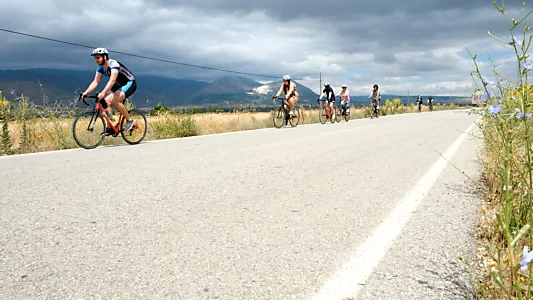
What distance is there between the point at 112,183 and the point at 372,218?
2.97 metres

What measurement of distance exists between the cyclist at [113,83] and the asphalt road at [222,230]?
10.6 ft

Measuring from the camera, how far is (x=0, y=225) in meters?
3.21

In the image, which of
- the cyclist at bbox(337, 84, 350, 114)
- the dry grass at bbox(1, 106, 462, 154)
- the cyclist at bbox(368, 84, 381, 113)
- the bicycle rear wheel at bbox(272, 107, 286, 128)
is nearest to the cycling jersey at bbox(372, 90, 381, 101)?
the cyclist at bbox(368, 84, 381, 113)

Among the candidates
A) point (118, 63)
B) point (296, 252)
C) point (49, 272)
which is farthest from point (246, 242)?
point (118, 63)

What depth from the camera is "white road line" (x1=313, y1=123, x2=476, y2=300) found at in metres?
2.20

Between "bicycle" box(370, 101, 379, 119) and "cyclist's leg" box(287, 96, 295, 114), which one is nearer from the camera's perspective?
"cyclist's leg" box(287, 96, 295, 114)

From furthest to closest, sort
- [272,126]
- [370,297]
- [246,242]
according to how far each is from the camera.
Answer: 1. [272,126]
2. [246,242]
3. [370,297]

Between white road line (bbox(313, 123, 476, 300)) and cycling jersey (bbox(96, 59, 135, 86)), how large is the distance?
6993 millimetres

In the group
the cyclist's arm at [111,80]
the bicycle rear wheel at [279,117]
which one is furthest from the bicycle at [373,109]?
the cyclist's arm at [111,80]

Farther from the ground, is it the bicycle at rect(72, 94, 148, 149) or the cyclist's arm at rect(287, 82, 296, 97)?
the cyclist's arm at rect(287, 82, 296, 97)

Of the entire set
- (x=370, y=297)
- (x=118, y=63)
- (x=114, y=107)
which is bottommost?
(x=370, y=297)

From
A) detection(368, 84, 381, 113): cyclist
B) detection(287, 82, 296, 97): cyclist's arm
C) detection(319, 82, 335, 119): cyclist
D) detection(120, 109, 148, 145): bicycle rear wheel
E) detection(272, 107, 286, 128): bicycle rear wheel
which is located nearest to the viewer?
detection(120, 109, 148, 145): bicycle rear wheel

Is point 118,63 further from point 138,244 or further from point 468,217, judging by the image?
point 468,217

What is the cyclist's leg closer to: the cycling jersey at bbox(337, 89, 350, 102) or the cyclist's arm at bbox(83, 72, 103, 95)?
the cycling jersey at bbox(337, 89, 350, 102)
